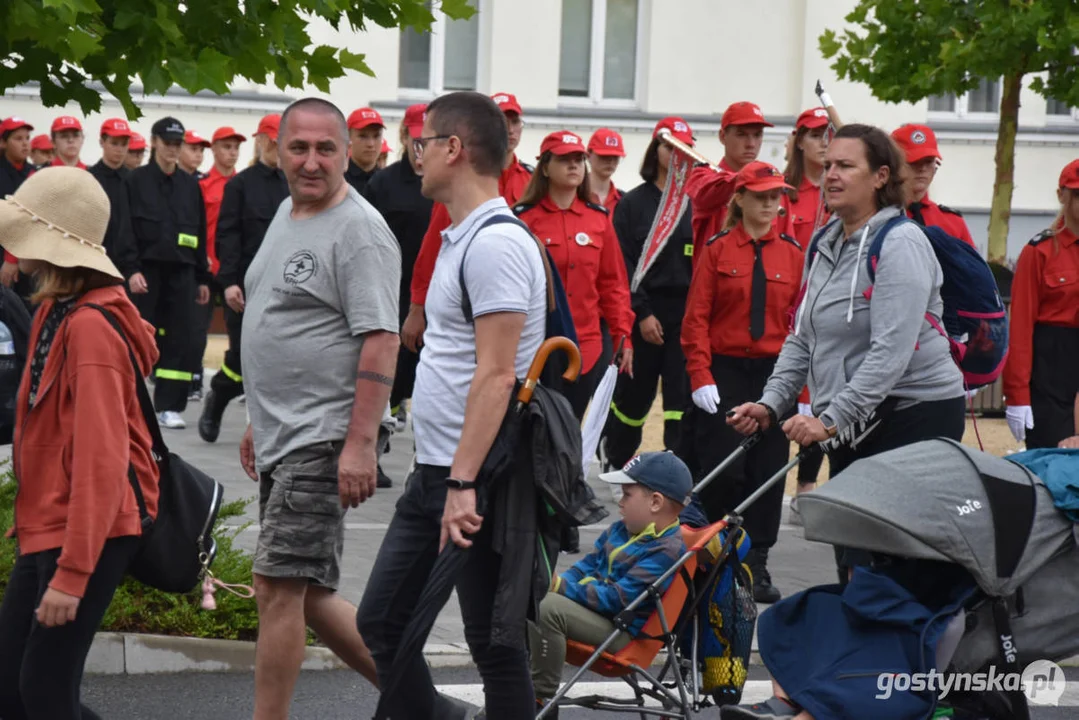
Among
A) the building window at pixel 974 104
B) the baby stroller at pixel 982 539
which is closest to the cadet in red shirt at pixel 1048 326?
the baby stroller at pixel 982 539

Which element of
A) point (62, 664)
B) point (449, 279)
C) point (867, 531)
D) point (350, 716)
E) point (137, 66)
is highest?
point (137, 66)

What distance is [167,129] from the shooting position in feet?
46.2

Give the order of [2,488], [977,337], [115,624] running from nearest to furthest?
[977,337] < [115,624] < [2,488]

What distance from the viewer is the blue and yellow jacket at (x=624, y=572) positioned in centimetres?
607

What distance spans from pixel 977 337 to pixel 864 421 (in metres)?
0.68

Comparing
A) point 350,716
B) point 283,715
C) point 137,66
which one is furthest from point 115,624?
point 137,66

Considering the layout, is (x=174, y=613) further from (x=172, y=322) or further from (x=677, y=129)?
(x=172, y=322)

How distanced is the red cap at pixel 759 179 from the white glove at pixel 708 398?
100 centimetres

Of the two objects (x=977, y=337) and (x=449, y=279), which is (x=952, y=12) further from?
(x=449, y=279)

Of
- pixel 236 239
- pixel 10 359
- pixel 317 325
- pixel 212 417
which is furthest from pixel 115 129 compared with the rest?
pixel 317 325

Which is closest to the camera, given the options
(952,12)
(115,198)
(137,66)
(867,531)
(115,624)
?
(867,531)

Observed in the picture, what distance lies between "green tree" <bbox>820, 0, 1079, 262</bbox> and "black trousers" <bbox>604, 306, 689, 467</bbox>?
30.2 ft

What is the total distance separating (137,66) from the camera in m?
6.27

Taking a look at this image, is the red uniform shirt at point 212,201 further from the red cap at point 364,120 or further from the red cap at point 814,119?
the red cap at point 814,119
